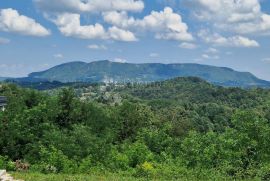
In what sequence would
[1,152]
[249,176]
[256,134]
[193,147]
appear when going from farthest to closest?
[1,152], [193,147], [256,134], [249,176]

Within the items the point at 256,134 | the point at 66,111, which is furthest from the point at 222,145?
the point at 66,111

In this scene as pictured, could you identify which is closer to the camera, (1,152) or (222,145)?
(222,145)

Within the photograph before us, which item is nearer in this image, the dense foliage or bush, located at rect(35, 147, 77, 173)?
the dense foliage

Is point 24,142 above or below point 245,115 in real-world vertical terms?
below

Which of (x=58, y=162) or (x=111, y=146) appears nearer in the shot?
(x=58, y=162)

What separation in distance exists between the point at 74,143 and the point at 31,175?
2229cm

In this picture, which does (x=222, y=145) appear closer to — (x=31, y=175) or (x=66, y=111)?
(x=31, y=175)

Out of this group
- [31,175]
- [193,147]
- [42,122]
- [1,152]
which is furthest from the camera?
[42,122]

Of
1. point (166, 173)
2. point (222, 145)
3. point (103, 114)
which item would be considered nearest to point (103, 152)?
point (222, 145)

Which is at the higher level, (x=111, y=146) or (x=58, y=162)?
(x=58, y=162)

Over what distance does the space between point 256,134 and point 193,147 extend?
636cm

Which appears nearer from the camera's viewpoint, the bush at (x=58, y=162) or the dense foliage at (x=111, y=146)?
the dense foliage at (x=111, y=146)

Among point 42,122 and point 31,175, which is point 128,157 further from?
point 31,175

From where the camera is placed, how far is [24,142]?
150 ft
